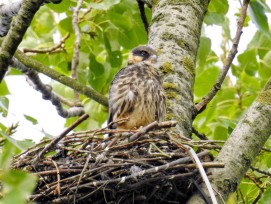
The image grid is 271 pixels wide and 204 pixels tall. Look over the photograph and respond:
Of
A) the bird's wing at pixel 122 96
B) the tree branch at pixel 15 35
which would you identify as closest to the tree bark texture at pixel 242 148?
the bird's wing at pixel 122 96

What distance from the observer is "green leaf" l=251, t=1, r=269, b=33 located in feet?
13.0

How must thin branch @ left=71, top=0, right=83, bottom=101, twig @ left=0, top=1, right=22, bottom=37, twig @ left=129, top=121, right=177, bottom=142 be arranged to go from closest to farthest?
twig @ left=129, top=121, right=177, bottom=142, twig @ left=0, top=1, right=22, bottom=37, thin branch @ left=71, top=0, right=83, bottom=101

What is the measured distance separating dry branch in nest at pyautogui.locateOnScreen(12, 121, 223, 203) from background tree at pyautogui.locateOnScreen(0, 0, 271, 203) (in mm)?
148

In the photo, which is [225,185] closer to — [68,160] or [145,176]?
[145,176]

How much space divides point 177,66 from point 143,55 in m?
0.59

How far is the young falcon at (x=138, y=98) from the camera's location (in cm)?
379

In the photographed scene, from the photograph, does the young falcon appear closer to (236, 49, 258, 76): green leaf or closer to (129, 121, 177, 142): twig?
(129, 121, 177, 142): twig

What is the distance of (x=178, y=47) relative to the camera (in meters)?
3.82

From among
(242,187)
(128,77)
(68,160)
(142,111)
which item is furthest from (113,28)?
(68,160)

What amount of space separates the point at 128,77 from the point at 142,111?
1.07ft

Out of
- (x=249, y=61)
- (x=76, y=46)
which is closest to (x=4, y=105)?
(x=76, y=46)

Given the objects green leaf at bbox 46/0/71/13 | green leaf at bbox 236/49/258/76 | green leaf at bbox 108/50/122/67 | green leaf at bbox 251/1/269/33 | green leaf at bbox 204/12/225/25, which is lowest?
green leaf at bbox 236/49/258/76

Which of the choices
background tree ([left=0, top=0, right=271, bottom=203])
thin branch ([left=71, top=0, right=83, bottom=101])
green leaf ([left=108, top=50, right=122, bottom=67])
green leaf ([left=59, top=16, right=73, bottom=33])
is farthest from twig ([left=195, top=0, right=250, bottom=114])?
green leaf ([left=59, top=16, right=73, bottom=33])

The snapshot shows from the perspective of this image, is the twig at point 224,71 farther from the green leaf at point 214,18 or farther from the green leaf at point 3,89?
the green leaf at point 3,89
